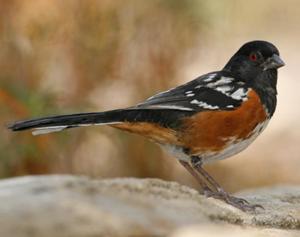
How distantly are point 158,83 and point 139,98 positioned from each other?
20cm

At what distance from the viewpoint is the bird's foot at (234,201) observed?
435 centimetres

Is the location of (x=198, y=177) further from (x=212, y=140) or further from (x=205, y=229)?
(x=205, y=229)

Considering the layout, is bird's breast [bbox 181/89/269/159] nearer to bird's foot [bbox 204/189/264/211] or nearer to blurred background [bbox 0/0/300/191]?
bird's foot [bbox 204/189/264/211]

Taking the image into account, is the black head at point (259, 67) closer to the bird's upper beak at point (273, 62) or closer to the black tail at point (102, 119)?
the bird's upper beak at point (273, 62)

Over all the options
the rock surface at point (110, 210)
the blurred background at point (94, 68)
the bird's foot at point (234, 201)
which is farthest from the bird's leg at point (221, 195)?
the blurred background at point (94, 68)

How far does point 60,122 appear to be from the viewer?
15.0 feet

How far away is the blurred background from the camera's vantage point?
7.10 m

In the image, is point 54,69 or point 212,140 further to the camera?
point 54,69

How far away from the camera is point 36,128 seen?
455cm

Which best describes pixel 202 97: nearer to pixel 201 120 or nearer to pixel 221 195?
pixel 201 120

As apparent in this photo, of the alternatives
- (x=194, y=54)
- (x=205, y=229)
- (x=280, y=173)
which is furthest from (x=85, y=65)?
(x=205, y=229)

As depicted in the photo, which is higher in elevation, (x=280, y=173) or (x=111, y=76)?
(x=111, y=76)

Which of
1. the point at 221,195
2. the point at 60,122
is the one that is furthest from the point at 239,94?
the point at 60,122

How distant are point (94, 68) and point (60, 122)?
317 cm
